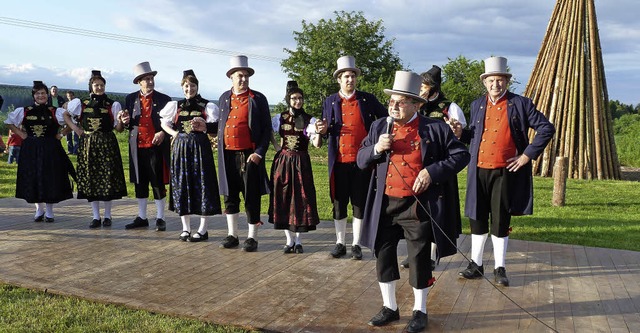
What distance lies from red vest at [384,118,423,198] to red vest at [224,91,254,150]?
2.29 m

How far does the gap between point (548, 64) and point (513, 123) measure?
906 cm

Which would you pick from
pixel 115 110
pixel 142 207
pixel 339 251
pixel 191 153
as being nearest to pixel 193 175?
pixel 191 153

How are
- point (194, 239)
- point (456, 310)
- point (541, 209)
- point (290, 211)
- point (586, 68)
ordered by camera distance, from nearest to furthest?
point (456, 310)
point (290, 211)
point (194, 239)
point (541, 209)
point (586, 68)

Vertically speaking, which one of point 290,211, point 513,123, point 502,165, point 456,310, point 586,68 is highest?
point 586,68

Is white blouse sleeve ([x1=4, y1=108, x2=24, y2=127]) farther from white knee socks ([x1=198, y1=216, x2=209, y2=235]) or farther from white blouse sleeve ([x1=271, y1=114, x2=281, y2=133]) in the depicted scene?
white blouse sleeve ([x1=271, y1=114, x2=281, y2=133])

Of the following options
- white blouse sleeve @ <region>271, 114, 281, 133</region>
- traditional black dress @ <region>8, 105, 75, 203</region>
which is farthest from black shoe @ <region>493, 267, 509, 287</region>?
traditional black dress @ <region>8, 105, 75, 203</region>

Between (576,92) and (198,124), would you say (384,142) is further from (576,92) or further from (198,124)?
(576,92)

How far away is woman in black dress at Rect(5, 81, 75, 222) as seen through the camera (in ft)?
21.8

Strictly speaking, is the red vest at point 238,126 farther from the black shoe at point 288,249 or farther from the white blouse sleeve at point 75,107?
the white blouse sleeve at point 75,107

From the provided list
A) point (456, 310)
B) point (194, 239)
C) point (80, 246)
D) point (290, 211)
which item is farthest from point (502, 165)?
point (80, 246)

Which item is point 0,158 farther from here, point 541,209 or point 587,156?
point 587,156

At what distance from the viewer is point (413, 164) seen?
3.68 meters

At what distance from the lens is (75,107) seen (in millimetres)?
6453

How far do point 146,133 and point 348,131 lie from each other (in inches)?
99.7
